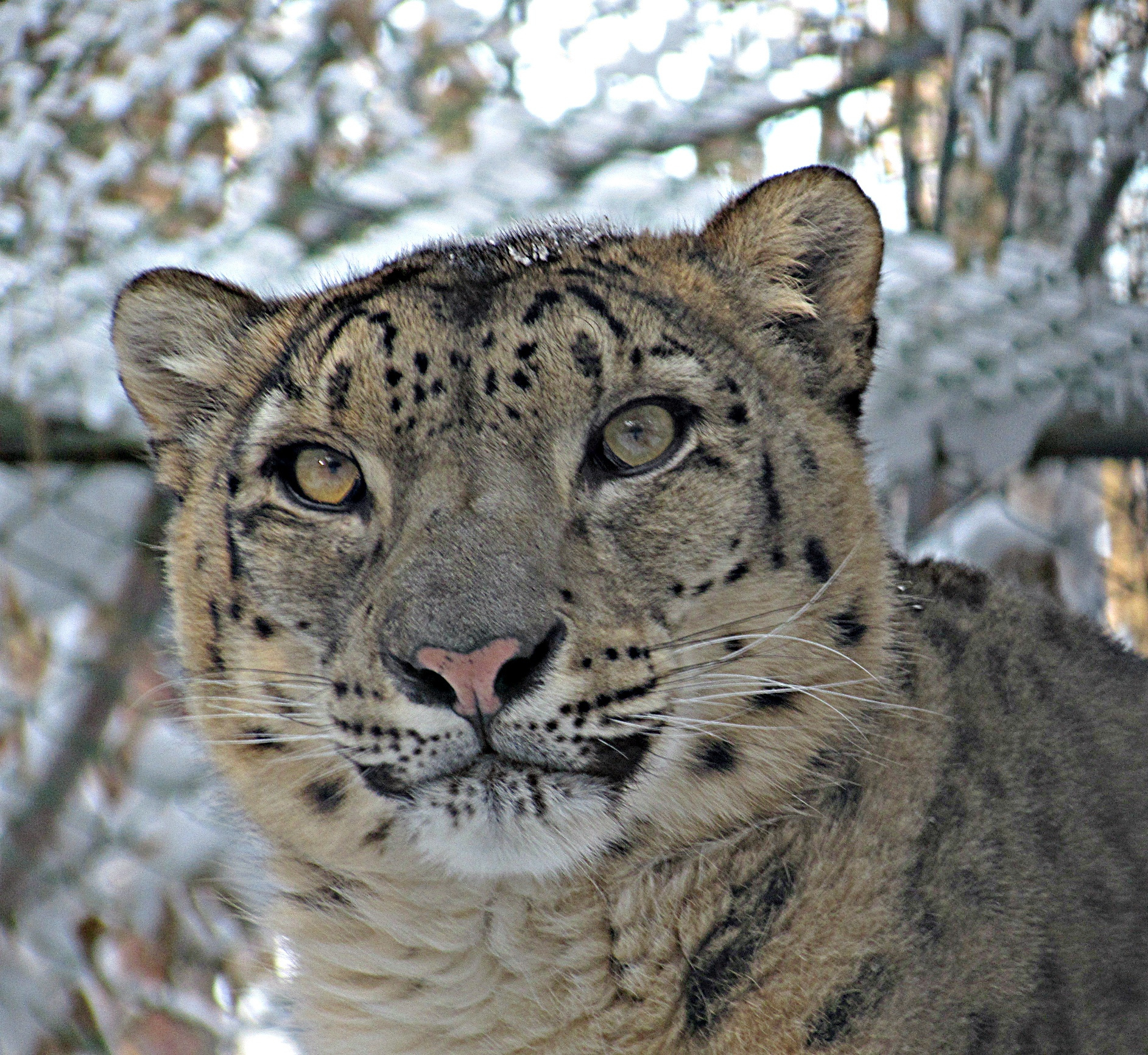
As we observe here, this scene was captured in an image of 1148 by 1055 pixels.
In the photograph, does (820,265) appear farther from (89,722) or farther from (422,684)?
(89,722)

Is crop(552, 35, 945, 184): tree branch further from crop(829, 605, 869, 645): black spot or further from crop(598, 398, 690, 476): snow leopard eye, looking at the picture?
crop(829, 605, 869, 645): black spot

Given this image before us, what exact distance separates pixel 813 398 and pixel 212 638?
1.31 metres

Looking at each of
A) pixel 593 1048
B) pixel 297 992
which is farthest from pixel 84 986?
pixel 593 1048

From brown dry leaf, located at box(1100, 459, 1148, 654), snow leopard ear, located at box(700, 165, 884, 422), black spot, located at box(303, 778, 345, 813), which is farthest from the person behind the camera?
brown dry leaf, located at box(1100, 459, 1148, 654)

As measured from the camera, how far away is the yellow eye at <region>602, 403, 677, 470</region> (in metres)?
2.24

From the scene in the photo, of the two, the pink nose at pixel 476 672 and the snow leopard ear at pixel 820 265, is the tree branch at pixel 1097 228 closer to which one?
the snow leopard ear at pixel 820 265

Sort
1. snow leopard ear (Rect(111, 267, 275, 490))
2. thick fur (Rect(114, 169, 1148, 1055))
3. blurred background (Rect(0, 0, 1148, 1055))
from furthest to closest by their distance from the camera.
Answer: blurred background (Rect(0, 0, 1148, 1055)) → snow leopard ear (Rect(111, 267, 275, 490)) → thick fur (Rect(114, 169, 1148, 1055))

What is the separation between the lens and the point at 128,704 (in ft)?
15.3

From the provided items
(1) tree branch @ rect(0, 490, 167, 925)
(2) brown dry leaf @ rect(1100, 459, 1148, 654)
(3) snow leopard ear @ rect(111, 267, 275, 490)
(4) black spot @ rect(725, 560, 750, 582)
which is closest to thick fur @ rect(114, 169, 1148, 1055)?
(4) black spot @ rect(725, 560, 750, 582)

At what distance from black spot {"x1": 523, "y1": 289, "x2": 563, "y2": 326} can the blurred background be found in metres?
1.68

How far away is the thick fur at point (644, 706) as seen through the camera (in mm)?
1965

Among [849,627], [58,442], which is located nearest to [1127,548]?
[849,627]

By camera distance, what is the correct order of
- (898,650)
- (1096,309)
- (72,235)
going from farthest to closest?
(72,235) < (1096,309) < (898,650)

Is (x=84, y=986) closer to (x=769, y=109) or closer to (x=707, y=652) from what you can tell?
(x=707, y=652)
